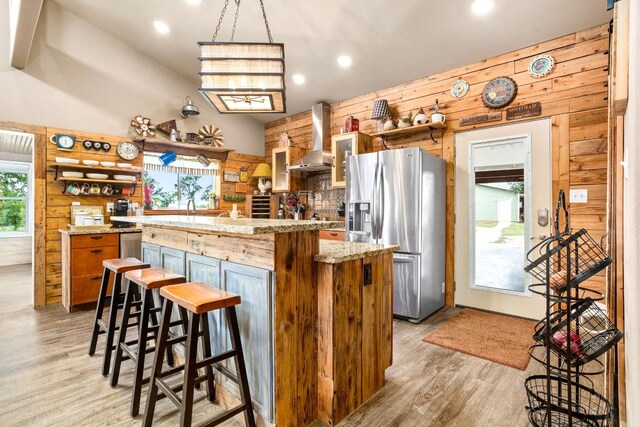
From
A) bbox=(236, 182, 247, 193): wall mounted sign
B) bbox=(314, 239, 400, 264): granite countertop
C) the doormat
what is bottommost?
the doormat

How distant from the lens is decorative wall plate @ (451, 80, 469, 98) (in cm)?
382

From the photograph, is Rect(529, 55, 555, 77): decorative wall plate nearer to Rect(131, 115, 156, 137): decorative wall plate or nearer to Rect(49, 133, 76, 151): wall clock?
Rect(131, 115, 156, 137): decorative wall plate

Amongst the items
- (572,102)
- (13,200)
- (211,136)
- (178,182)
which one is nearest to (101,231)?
(178,182)

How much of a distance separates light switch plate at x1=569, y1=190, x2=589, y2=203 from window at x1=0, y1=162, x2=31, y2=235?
9.52 meters

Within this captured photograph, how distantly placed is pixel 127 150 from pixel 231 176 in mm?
1708

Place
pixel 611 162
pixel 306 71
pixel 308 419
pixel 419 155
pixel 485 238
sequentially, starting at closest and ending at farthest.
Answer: pixel 308 419
pixel 611 162
pixel 419 155
pixel 485 238
pixel 306 71

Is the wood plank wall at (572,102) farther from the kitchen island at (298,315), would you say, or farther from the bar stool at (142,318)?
the bar stool at (142,318)

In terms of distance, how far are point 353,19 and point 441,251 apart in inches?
109

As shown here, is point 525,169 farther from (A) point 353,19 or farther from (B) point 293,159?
(B) point 293,159

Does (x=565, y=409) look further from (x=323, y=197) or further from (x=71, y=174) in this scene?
(x=71, y=174)

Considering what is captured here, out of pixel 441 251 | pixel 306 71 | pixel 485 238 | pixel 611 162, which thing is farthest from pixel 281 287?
pixel 306 71

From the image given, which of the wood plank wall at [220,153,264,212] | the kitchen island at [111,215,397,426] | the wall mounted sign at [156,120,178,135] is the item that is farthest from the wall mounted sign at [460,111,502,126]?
the wall mounted sign at [156,120,178,135]

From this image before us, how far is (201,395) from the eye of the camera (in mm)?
2121

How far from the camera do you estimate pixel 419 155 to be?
133 inches
